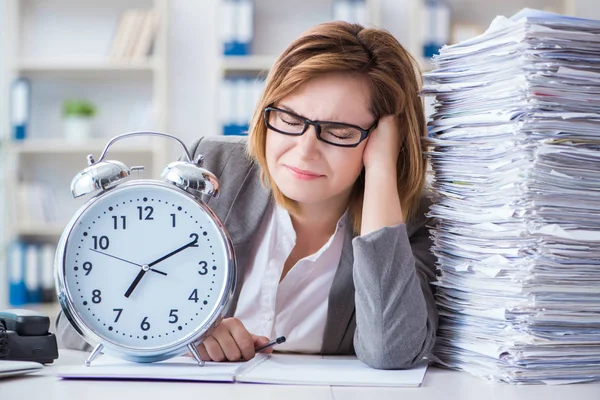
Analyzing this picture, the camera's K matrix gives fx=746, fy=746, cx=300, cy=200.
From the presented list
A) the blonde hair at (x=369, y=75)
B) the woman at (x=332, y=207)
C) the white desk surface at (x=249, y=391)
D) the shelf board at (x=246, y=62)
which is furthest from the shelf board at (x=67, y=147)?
the white desk surface at (x=249, y=391)

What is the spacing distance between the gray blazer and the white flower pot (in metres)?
2.90

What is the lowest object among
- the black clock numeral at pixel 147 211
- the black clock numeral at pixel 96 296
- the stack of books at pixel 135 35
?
the black clock numeral at pixel 96 296

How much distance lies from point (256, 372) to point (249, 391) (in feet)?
0.35

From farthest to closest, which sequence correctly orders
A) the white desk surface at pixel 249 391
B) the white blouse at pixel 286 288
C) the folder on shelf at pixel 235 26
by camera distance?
1. the folder on shelf at pixel 235 26
2. the white blouse at pixel 286 288
3. the white desk surface at pixel 249 391

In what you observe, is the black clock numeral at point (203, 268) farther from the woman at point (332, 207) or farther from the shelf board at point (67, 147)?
the shelf board at point (67, 147)

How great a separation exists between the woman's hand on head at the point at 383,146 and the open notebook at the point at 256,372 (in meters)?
0.38

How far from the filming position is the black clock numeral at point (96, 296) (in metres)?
1.17

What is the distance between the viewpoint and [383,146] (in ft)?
4.65

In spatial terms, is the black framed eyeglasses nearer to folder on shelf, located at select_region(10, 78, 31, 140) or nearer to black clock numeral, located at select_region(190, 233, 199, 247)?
black clock numeral, located at select_region(190, 233, 199, 247)

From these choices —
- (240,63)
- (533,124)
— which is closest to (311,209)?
(533,124)

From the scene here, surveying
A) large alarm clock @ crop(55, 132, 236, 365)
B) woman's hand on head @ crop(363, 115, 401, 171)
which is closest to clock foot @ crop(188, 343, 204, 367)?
large alarm clock @ crop(55, 132, 236, 365)

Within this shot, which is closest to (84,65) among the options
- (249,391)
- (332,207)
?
(332,207)

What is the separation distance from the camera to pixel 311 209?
1.61 metres

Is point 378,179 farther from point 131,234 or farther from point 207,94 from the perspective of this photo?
point 207,94
